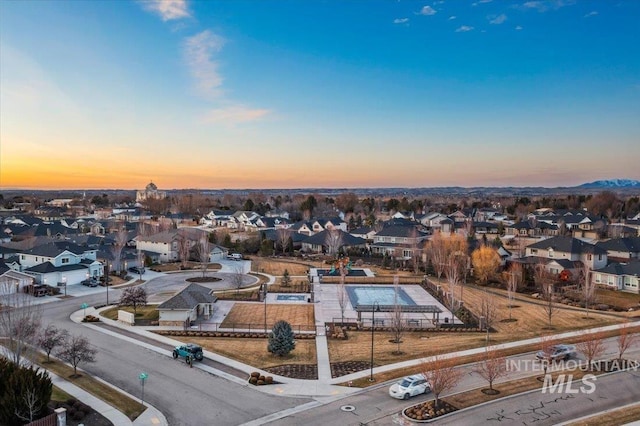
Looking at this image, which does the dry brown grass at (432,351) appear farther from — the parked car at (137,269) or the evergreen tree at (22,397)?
the parked car at (137,269)

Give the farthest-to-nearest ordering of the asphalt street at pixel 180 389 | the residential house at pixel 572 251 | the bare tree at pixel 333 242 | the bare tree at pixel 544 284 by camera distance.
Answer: the bare tree at pixel 333 242 < the residential house at pixel 572 251 < the bare tree at pixel 544 284 < the asphalt street at pixel 180 389

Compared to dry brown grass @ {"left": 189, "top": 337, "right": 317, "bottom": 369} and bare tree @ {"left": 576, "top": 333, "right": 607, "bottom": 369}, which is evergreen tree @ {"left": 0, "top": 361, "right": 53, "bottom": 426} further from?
bare tree @ {"left": 576, "top": 333, "right": 607, "bottom": 369}

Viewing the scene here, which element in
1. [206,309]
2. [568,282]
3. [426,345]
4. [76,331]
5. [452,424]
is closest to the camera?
[452,424]

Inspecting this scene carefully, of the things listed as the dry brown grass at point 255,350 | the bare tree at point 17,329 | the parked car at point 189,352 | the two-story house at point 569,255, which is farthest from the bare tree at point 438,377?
the two-story house at point 569,255

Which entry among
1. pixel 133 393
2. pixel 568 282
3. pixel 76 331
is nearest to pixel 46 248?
pixel 76 331

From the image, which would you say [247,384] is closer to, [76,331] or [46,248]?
[76,331]

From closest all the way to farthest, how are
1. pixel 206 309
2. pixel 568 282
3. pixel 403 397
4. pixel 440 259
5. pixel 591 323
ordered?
1. pixel 403 397
2. pixel 591 323
3. pixel 206 309
4. pixel 568 282
5. pixel 440 259

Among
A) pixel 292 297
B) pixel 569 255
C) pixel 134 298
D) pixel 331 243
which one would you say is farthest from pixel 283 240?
pixel 569 255
